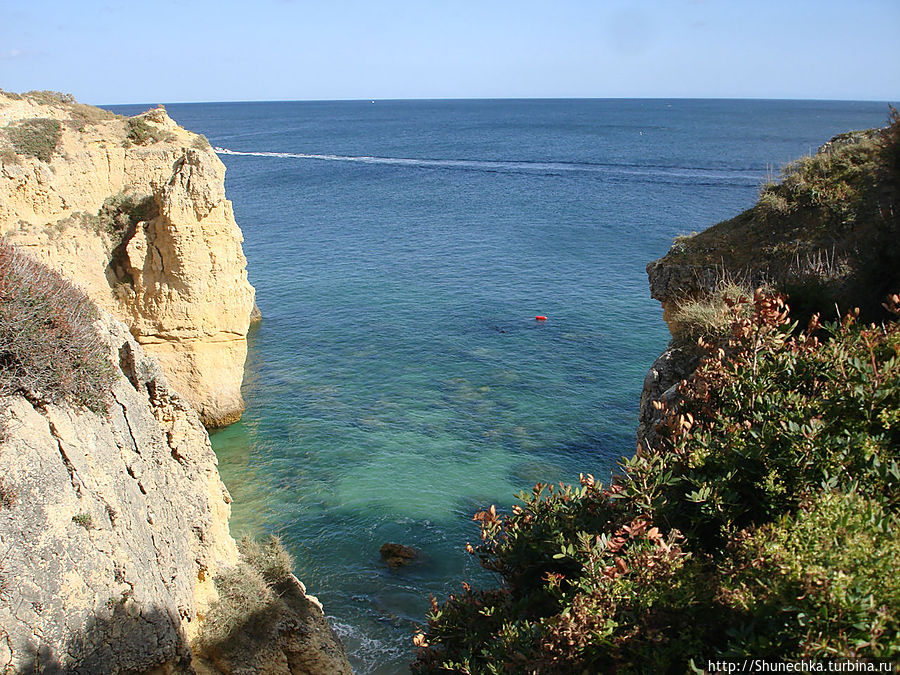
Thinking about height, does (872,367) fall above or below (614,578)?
above

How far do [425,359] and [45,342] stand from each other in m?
21.7

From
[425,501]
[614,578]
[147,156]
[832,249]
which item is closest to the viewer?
[614,578]

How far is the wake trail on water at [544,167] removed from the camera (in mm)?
76000

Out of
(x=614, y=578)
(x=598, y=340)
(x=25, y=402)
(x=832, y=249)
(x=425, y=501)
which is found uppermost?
(x=832, y=249)

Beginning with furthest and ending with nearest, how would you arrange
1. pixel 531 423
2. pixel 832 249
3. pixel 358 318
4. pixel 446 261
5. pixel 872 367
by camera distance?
pixel 446 261
pixel 358 318
pixel 531 423
pixel 832 249
pixel 872 367

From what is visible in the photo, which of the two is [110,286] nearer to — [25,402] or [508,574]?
[25,402]

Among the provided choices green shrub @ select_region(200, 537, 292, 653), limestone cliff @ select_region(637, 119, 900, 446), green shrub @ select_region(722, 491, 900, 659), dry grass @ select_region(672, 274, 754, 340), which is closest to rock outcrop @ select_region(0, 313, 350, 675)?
green shrub @ select_region(200, 537, 292, 653)

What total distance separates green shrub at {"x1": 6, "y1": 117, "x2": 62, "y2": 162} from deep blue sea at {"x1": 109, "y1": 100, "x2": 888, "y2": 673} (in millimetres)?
10185

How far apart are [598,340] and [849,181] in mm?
17031

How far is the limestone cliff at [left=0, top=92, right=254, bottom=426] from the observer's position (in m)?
17.8

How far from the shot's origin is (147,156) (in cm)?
2025

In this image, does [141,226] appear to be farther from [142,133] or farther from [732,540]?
[732,540]

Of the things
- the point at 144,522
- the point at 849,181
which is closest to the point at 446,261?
the point at 849,181

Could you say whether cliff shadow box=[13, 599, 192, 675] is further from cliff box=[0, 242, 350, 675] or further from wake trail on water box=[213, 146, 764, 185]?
wake trail on water box=[213, 146, 764, 185]
